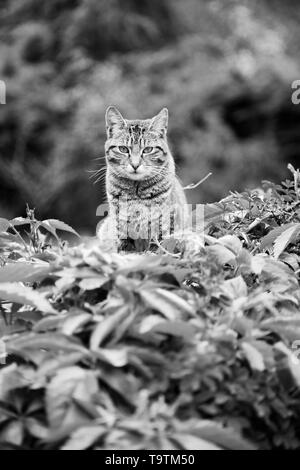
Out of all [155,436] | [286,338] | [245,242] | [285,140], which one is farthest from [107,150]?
[285,140]

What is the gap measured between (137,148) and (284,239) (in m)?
1.66

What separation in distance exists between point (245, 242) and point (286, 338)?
39.4 inches

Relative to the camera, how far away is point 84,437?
1.47m

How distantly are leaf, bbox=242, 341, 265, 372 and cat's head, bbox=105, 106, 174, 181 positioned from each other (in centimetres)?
230

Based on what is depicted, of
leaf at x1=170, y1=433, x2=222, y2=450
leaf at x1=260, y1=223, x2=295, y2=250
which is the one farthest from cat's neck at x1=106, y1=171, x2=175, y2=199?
leaf at x1=170, y1=433, x2=222, y2=450

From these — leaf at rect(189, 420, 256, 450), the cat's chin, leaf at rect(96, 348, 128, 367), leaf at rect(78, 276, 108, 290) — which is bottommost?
leaf at rect(189, 420, 256, 450)

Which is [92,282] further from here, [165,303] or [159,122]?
[159,122]

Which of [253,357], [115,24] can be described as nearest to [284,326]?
[253,357]

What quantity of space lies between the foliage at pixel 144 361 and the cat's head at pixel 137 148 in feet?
6.35

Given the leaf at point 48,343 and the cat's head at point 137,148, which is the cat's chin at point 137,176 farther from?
the leaf at point 48,343

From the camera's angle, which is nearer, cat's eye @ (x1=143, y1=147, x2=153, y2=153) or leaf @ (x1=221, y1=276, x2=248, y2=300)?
leaf @ (x1=221, y1=276, x2=248, y2=300)

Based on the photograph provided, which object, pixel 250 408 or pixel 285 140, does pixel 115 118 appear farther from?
pixel 285 140

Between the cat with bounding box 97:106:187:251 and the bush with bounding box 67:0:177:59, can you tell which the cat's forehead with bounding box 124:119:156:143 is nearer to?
the cat with bounding box 97:106:187:251

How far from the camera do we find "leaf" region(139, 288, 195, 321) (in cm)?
168
